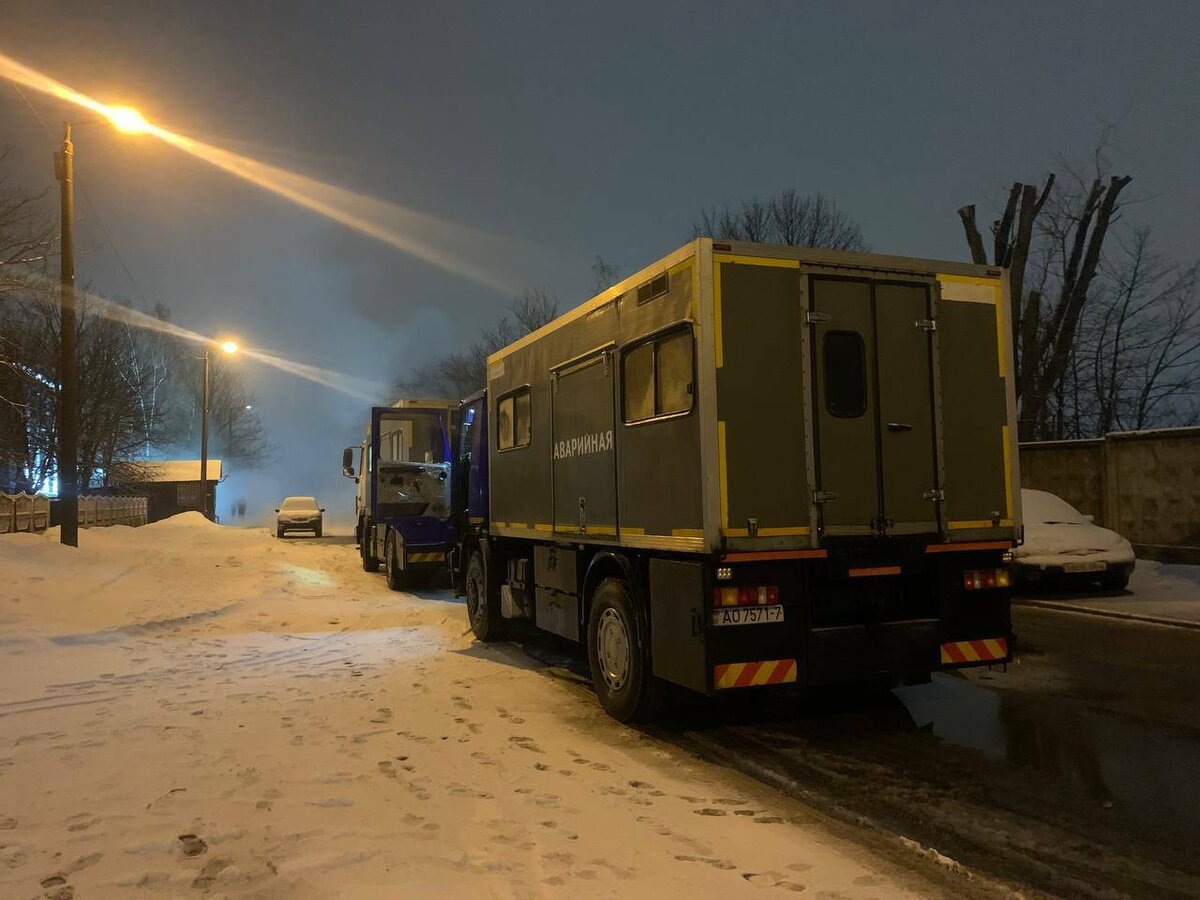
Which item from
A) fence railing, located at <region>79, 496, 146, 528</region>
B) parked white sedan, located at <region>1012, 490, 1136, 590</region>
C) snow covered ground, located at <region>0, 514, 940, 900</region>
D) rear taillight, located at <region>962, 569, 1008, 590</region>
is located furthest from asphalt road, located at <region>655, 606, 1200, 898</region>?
fence railing, located at <region>79, 496, 146, 528</region>

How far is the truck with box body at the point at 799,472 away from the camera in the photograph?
5.61 meters

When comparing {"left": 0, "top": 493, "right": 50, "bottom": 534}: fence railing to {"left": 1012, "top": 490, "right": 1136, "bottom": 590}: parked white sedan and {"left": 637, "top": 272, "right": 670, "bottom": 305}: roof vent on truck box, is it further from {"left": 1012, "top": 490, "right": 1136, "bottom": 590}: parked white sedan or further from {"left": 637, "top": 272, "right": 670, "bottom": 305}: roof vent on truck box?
{"left": 1012, "top": 490, "right": 1136, "bottom": 590}: parked white sedan

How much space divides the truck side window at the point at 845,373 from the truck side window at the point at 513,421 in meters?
3.82

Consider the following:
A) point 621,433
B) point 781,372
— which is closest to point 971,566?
point 781,372

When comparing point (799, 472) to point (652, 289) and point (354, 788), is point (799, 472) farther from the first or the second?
point (354, 788)

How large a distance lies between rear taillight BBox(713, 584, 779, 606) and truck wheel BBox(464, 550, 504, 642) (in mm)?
5166

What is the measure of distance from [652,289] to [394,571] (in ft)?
37.4

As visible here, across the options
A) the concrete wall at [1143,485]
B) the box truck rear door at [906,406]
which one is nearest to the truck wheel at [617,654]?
the box truck rear door at [906,406]

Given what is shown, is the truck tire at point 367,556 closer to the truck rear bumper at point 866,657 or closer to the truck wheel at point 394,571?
the truck wheel at point 394,571

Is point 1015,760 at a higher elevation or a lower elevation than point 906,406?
lower

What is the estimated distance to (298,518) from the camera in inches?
1442

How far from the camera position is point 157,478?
5659 cm

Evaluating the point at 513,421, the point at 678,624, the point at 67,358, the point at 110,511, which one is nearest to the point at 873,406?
the point at 678,624

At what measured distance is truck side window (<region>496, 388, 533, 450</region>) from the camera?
9148 millimetres
